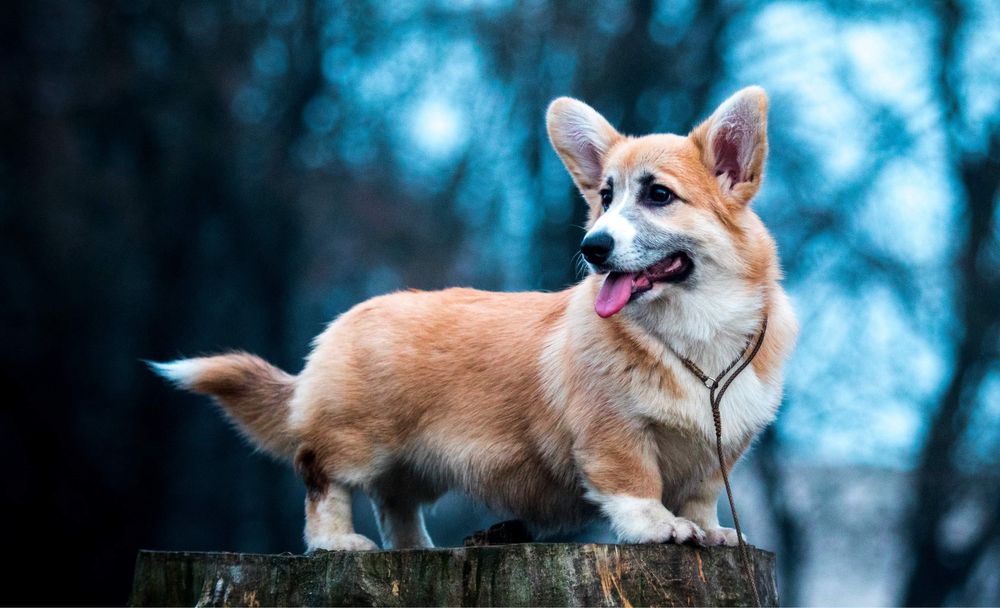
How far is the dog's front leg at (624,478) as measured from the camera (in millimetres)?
4352

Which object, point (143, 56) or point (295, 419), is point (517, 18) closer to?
point (143, 56)

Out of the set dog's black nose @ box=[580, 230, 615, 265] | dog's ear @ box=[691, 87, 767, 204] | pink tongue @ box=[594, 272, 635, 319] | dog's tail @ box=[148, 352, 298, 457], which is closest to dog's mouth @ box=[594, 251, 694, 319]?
pink tongue @ box=[594, 272, 635, 319]

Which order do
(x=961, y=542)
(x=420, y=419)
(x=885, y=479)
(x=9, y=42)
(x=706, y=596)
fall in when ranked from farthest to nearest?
(x=9, y=42)
(x=885, y=479)
(x=961, y=542)
(x=420, y=419)
(x=706, y=596)

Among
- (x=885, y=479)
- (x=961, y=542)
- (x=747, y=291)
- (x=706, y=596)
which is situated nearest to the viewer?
(x=706, y=596)

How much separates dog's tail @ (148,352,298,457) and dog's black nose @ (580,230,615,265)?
78.5 inches

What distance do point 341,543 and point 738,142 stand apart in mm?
2589

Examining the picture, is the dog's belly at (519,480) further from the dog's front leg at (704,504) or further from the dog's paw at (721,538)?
the dog's paw at (721,538)

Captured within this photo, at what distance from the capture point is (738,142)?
4.79m

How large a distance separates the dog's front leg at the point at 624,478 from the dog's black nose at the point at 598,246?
70 cm

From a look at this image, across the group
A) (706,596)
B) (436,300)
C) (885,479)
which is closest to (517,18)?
(885,479)

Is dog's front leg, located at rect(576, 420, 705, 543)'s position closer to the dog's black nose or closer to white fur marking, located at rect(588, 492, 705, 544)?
white fur marking, located at rect(588, 492, 705, 544)

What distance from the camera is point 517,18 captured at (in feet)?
49.0

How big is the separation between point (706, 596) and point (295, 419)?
7.50 ft

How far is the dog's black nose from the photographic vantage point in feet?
14.4
